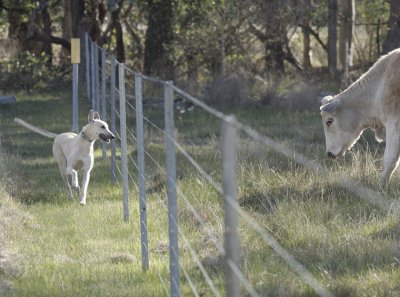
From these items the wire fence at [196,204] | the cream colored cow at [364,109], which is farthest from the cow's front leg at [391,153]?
the wire fence at [196,204]

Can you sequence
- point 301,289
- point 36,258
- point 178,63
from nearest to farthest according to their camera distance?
1. point 301,289
2. point 36,258
3. point 178,63

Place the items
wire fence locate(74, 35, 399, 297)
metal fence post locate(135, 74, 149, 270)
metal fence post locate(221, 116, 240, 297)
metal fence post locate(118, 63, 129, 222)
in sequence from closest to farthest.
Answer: metal fence post locate(221, 116, 240, 297) < wire fence locate(74, 35, 399, 297) < metal fence post locate(135, 74, 149, 270) < metal fence post locate(118, 63, 129, 222)

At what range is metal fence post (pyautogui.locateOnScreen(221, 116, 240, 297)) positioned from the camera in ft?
13.3

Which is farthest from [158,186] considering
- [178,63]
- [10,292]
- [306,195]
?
[178,63]

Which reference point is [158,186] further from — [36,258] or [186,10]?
[186,10]

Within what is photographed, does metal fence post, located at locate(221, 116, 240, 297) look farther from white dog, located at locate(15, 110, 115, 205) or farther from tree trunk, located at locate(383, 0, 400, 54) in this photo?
tree trunk, located at locate(383, 0, 400, 54)

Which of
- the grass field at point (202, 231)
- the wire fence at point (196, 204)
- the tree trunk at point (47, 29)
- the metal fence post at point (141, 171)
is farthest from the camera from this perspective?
the tree trunk at point (47, 29)

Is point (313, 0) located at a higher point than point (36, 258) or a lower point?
higher

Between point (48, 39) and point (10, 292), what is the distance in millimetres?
20469

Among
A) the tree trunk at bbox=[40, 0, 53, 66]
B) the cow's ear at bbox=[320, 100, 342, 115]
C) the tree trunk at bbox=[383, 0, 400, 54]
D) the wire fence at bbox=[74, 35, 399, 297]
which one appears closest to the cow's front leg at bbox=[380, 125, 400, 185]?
the cow's ear at bbox=[320, 100, 342, 115]

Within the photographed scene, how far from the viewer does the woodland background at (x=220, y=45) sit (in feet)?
77.3

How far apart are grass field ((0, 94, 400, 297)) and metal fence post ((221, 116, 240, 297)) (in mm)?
1333

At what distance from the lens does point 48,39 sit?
90.0 feet

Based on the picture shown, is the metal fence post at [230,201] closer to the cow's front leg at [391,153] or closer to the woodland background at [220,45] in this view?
the cow's front leg at [391,153]
